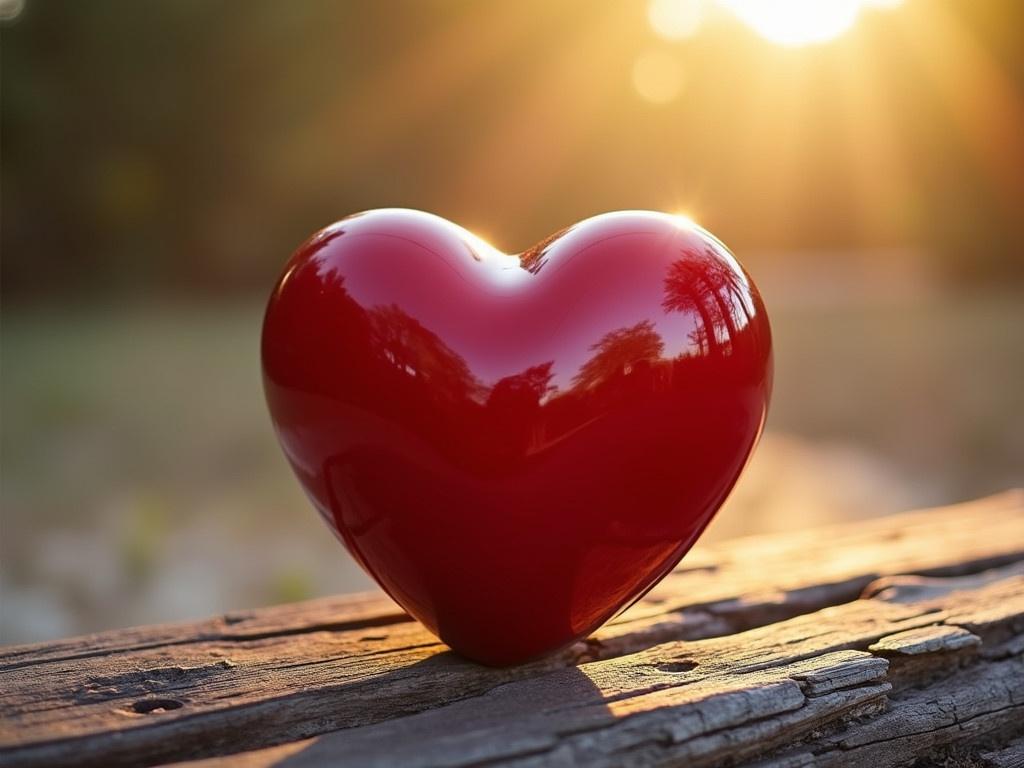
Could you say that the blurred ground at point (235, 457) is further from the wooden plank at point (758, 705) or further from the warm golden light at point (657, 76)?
the warm golden light at point (657, 76)

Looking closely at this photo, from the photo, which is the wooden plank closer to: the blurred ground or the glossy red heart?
the glossy red heart

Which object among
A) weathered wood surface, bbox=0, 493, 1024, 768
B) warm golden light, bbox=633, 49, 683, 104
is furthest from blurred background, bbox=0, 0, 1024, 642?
weathered wood surface, bbox=0, 493, 1024, 768

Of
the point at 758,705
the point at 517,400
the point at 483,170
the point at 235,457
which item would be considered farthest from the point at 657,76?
the point at 758,705

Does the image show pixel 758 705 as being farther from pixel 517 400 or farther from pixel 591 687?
pixel 517 400

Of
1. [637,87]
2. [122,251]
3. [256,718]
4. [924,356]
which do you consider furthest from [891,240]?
[256,718]

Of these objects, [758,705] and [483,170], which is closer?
[758,705]

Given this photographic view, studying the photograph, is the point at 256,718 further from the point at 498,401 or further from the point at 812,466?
the point at 812,466

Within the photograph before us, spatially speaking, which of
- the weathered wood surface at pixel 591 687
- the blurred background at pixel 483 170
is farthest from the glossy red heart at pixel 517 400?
the blurred background at pixel 483 170
